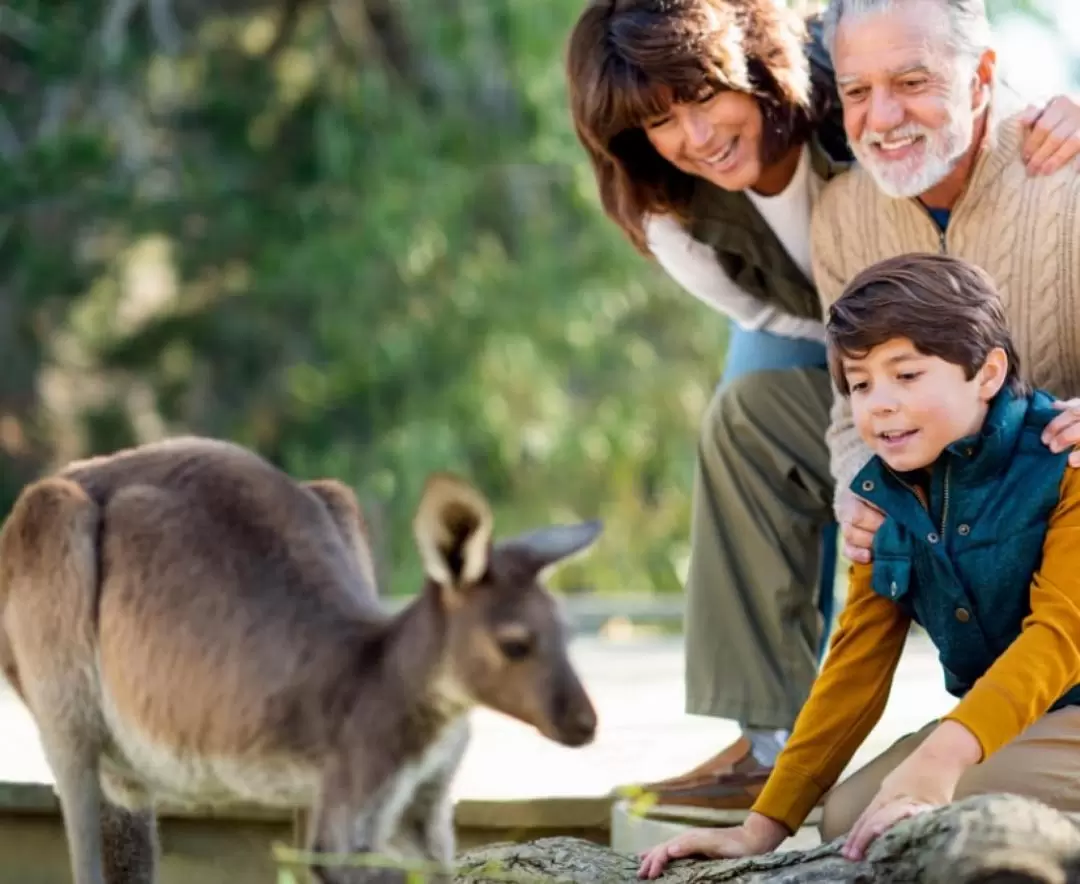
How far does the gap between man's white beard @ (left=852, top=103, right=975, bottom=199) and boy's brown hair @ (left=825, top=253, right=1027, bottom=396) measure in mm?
416

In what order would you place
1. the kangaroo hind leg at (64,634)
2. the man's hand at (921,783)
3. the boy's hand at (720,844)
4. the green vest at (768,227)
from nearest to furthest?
1. the man's hand at (921,783)
2. the kangaroo hind leg at (64,634)
3. the boy's hand at (720,844)
4. the green vest at (768,227)

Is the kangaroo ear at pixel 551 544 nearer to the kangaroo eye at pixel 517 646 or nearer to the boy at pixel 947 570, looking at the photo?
the kangaroo eye at pixel 517 646

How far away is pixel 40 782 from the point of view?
12.1 ft

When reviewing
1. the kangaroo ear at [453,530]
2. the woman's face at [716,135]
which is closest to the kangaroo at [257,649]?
the kangaroo ear at [453,530]

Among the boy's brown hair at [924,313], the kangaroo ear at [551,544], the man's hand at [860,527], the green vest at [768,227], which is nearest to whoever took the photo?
the kangaroo ear at [551,544]

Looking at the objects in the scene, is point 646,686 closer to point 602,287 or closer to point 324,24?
point 602,287

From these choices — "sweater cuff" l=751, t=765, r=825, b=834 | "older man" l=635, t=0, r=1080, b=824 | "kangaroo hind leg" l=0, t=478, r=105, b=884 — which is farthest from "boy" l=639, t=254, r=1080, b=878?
"kangaroo hind leg" l=0, t=478, r=105, b=884

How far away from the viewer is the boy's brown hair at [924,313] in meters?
2.61

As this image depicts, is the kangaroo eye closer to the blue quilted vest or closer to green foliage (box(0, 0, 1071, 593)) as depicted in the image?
the blue quilted vest

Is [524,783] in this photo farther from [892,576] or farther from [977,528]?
[977,528]

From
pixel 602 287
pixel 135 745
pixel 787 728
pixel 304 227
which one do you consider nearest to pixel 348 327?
pixel 304 227

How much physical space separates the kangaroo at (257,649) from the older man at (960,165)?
3.09 ft

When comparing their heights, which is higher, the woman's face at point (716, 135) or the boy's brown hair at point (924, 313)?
the woman's face at point (716, 135)

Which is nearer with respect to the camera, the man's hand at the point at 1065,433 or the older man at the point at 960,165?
the man's hand at the point at 1065,433
